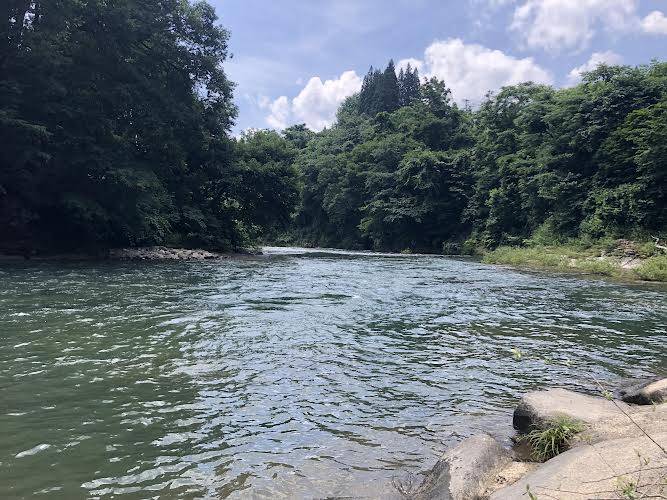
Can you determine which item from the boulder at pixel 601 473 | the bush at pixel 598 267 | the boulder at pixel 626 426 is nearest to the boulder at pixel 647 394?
the boulder at pixel 626 426

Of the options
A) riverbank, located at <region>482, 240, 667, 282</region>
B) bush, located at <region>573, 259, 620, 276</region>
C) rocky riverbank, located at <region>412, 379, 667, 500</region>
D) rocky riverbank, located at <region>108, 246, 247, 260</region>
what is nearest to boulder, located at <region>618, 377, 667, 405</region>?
rocky riverbank, located at <region>412, 379, 667, 500</region>

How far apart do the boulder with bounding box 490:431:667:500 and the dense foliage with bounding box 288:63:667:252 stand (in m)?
28.9

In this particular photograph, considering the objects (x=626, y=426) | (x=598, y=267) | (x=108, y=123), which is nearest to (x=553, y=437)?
(x=626, y=426)

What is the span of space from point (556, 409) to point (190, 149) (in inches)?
1368

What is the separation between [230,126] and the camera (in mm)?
39938

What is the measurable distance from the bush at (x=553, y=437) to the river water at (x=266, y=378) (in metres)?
0.60

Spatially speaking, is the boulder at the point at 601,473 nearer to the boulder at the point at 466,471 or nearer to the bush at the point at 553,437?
the boulder at the point at 466,471

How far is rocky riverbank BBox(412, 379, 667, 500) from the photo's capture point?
3469 mm

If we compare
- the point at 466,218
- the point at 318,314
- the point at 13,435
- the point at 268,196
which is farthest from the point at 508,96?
the point at 13,435

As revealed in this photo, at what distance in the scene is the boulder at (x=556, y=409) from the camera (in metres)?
5.39

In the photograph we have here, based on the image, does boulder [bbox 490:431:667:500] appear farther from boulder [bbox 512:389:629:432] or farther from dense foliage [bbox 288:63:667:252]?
dense foliage [bbox 288:63:667:252]

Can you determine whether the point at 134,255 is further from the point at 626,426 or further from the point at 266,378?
the point at 626,426

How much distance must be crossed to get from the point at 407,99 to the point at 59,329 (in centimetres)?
10203

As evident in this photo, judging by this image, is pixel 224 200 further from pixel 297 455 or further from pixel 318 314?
pixel 297 455
